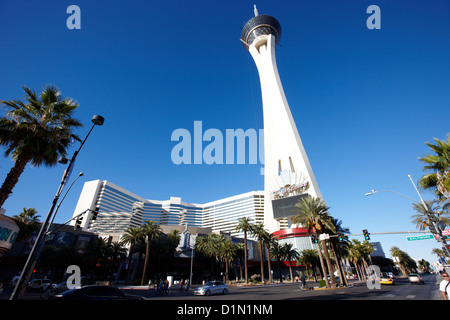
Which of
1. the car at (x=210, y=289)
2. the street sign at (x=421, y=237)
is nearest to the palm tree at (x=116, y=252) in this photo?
the car at (x=210, y=289)

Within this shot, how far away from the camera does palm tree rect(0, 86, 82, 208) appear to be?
12.0 metres

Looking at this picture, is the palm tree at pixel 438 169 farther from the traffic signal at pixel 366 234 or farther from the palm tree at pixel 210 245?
the palm tree at pixel 210 245

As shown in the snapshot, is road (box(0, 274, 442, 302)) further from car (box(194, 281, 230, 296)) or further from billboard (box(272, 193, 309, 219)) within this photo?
billboard (box(272, 193, 309, 219))

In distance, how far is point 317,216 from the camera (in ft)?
99.0

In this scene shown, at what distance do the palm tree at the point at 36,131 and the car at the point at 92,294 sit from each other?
22.2ft

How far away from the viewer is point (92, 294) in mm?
9648

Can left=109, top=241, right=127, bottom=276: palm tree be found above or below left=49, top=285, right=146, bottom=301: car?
above

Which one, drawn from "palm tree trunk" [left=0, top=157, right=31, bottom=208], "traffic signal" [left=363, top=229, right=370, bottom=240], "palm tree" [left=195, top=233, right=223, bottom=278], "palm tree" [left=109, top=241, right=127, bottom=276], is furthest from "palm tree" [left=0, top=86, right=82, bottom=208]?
"palm tree" [left=195, top=233, right=223, bottom=278]

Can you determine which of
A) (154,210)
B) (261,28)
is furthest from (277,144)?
(154,210)

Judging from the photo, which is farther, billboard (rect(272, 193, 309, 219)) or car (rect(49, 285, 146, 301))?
billboard (rect(272, 193, 309, 219))

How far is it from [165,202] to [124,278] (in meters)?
119

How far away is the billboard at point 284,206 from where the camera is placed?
269 ft

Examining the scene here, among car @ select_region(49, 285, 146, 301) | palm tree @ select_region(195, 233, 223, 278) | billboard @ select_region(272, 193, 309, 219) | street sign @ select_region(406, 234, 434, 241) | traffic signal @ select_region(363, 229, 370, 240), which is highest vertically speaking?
billboard @ select_region(272, 193, 309, 219)
